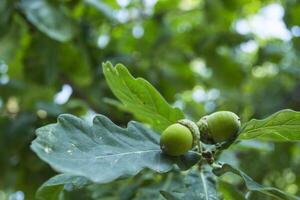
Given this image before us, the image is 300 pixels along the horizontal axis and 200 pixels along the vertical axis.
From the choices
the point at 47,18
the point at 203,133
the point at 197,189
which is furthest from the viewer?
the point at 47,18

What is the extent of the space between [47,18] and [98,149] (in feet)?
4.11

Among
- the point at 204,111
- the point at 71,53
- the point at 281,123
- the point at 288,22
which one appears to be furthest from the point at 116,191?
the point at 288,22

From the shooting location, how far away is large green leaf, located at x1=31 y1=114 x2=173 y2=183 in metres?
1.08

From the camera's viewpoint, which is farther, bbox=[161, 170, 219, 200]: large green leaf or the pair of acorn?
bbox=[161, 170, 219, 200]: large green leaf

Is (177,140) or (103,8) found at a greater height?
(103,8)

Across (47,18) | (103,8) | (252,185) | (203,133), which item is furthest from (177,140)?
(103,8)

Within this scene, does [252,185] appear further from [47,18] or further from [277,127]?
[47,18]

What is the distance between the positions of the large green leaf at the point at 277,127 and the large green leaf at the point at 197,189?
178mm

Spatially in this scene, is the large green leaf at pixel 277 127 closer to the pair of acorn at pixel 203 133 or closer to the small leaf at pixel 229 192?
the pair of acorn at pixel 203 133

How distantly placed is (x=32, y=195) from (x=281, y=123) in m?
1.44

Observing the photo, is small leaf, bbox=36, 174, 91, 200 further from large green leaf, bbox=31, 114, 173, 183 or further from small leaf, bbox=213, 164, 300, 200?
small leaf, bbox=213, 164, 300, 200

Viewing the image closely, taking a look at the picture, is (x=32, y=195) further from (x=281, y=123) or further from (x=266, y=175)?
(x=281, y=123)

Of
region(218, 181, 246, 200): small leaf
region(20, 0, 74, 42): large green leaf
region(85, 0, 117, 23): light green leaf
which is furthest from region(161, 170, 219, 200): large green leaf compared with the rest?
region(85, 0, 117, 23): light green leaf

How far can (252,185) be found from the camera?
4.15ft
